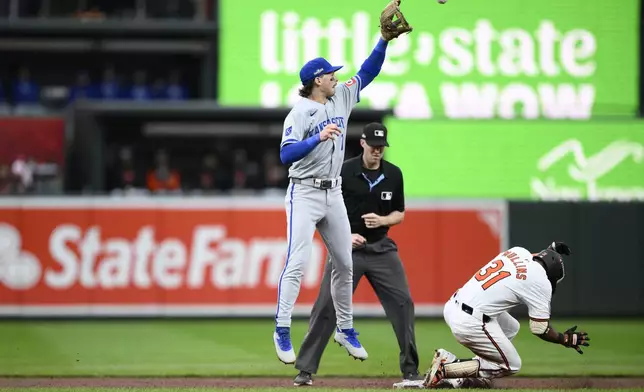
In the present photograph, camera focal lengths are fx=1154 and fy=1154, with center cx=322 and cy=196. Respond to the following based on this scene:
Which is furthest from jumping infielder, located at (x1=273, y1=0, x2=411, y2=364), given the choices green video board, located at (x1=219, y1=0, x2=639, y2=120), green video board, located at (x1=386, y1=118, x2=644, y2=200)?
green video board, located at (x1=219, y1=0, x2=639, y2=120)

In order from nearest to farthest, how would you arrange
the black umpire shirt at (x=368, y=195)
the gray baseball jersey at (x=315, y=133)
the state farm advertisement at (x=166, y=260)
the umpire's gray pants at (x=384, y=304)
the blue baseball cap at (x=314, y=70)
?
1. the gray baseball jersey at (x=315, y=133)
2. the blue baseball cap at (x=314, y=70)
3. the umpire's gray pants at (x=384, y=304)
4. the black umpire shirt at (x=368, y=195)
5. the state farm advertisement at (x=166, y=260)

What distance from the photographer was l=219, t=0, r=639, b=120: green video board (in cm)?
1983

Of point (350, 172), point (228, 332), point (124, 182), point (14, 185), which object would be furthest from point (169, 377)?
point (124, 182)

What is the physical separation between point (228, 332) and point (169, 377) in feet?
12.8

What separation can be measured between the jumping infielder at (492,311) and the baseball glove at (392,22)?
1.74 meters

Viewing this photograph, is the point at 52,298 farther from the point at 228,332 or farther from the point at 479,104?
the point at 479,104

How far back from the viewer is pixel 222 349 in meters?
11.2

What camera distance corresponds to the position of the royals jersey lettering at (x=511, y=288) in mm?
7719

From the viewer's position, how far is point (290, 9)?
65.7 feet

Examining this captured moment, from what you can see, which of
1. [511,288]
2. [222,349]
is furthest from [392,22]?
[222,349]

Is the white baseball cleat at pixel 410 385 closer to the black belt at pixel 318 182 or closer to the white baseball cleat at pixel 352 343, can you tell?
the white baseball cleat at pixel 352 343

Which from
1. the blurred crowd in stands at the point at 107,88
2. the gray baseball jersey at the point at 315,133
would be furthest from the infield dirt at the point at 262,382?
the blurred crowd in stands at the point at 107,88

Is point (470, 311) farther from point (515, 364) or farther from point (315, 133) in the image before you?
point (315, 133)

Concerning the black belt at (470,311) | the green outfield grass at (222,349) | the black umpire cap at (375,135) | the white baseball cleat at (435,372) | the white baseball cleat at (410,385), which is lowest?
the green outfield grass at (222,349)
